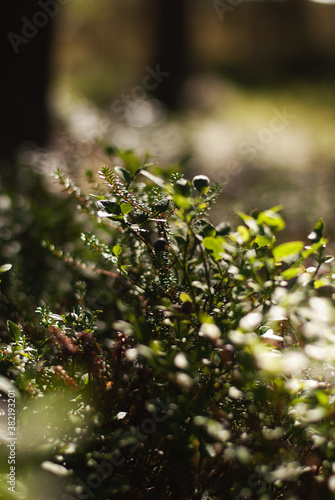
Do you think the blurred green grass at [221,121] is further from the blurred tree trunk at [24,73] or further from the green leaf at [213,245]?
the green leaf at [213,245]

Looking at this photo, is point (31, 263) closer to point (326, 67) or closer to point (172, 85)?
point (172, 85)

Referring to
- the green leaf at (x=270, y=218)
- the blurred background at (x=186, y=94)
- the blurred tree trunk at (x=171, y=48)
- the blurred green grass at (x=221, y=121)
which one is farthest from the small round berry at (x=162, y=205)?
the blurred tree trunk at (x=171, y=48)

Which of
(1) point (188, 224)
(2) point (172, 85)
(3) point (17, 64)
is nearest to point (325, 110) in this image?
(2) point (172, 85)

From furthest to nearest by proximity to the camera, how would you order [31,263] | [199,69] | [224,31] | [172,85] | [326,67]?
[224,31], [326,67], [199,69], [172,85], [31,263]

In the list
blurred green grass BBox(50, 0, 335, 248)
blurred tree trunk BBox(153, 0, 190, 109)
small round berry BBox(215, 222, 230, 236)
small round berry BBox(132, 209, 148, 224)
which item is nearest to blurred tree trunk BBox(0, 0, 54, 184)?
blurred green grass BBox(50, 0, 335, 248)

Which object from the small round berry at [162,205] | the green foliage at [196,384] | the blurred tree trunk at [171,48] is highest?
the blurred tree trunk at [171,48]
